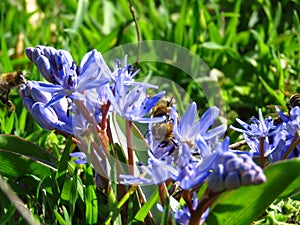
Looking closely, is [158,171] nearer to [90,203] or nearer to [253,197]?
[253,197]

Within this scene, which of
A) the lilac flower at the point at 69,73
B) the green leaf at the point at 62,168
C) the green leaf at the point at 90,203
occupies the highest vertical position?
the lilac flower at the point at 69,73

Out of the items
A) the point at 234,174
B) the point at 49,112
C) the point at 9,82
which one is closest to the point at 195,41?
the point at 9,82

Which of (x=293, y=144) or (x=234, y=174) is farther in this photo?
(x=293, y=144)

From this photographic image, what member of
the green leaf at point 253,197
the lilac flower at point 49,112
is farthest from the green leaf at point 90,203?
the green leaf at point 253,197

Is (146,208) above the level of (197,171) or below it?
below

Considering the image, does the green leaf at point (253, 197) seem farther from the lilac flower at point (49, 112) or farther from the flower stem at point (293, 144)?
the lilac flower at point (49, 112)

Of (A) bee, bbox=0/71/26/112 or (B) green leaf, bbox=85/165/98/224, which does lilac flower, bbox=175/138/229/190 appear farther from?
(A) bee, bbox=0/71/26/112
